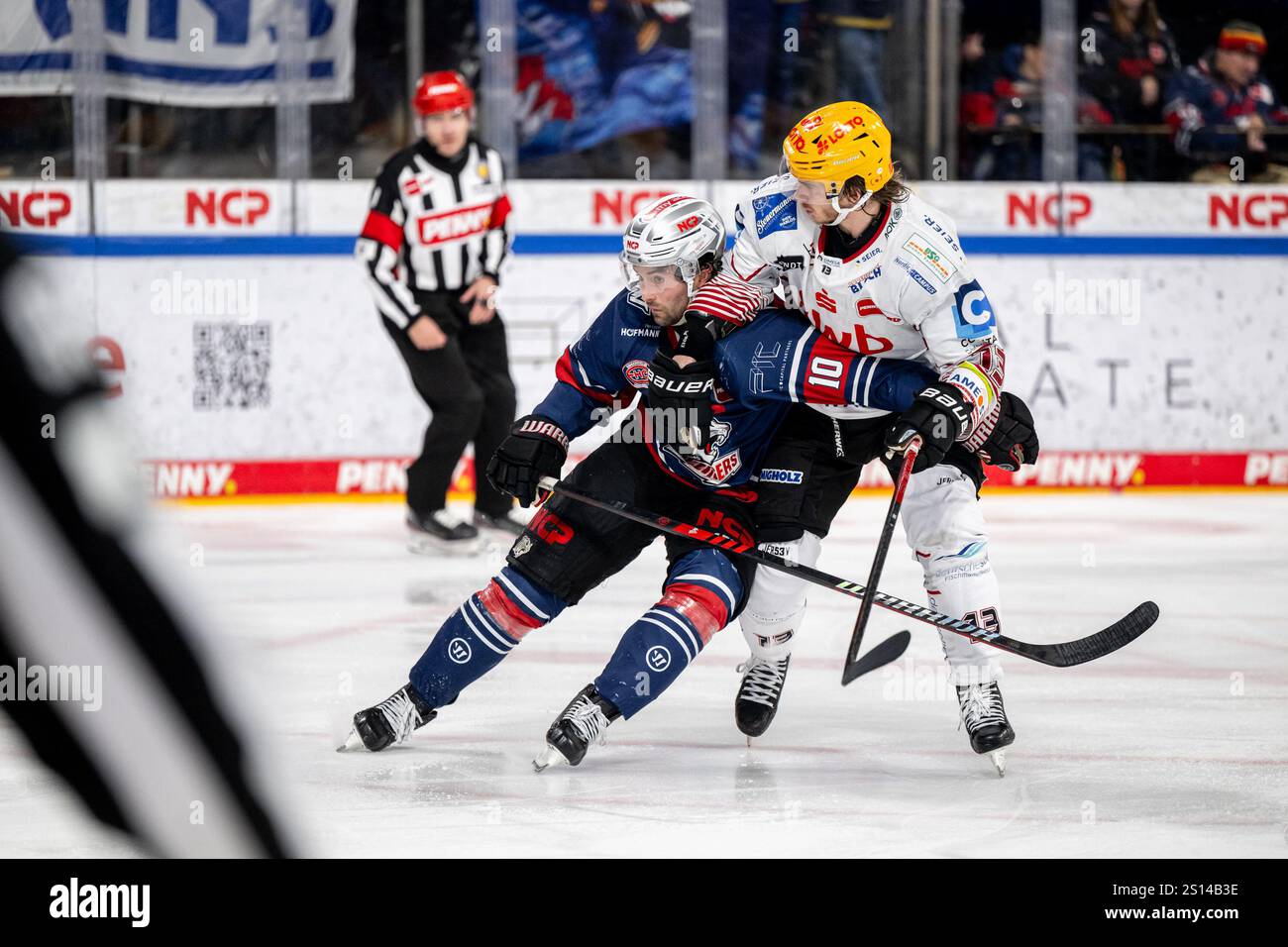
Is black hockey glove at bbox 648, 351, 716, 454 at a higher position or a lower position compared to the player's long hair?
lower

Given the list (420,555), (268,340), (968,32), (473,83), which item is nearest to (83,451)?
(420,555)

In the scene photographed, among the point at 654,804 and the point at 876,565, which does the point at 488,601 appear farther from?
the point at 876,565

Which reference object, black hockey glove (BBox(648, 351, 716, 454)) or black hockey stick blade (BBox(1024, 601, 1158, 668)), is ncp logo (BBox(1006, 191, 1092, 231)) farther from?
black hockey glove (BBox(648, 351, 716, 454))

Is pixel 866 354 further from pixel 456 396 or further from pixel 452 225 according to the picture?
pixel 452 225

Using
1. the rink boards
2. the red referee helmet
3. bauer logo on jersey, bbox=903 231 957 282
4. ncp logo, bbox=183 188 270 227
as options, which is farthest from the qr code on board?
bauer logo on jersey, bbox=903 231 957 282

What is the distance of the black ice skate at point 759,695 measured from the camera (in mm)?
3094

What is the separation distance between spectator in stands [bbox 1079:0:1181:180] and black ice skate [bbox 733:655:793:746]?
5013 millimetres

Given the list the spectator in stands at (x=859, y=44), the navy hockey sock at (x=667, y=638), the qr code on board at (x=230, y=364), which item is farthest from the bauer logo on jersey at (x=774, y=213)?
the spectator in stands at (x=859, y=44)

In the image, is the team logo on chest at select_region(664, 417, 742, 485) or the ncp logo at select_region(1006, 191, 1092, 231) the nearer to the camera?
the team logo on chest at select_region(664, 417, 742, 485)

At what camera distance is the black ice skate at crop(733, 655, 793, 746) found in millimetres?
3094

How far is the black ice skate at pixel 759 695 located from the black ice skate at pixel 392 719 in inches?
22.2

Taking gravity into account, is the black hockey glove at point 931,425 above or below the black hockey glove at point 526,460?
above

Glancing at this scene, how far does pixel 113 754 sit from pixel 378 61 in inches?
277

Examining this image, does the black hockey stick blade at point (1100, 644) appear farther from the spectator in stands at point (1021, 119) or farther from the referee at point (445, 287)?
the spectator in stands at point (1021, 119)
